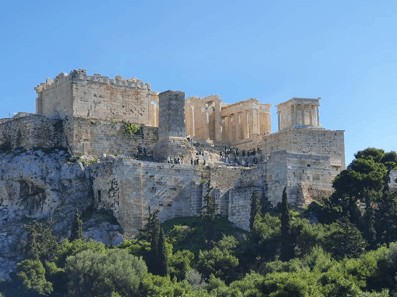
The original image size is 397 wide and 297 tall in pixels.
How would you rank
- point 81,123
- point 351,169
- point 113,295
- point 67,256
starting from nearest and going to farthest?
point 113,295 → point 67,256 → point 351,169 → point 81,123

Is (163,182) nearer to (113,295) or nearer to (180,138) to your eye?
(180,138)

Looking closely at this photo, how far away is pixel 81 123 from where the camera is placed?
81750 mm

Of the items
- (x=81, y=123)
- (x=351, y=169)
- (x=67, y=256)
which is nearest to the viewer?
(x=67, y=256)

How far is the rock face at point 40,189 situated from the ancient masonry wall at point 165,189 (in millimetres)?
1276

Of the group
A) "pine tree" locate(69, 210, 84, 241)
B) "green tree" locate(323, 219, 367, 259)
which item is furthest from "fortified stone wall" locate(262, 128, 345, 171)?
"pine tree" locate(69, 210, 84, 241)

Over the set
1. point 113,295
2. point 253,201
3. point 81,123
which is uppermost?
point 81,123

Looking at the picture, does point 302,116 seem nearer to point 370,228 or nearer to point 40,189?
point 370,228

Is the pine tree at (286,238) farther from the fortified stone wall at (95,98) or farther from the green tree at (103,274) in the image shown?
the fortified stone wall at (95,98)

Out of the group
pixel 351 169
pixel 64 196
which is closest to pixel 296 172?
pixel 351 169

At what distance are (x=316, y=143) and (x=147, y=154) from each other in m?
11.0

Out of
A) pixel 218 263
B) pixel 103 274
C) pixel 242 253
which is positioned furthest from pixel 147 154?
pixel 103 274

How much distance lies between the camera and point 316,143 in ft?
279

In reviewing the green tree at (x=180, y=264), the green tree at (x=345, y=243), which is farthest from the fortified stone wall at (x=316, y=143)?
the green tree at (x=180, y=264)

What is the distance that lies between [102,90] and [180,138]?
5983 mm
